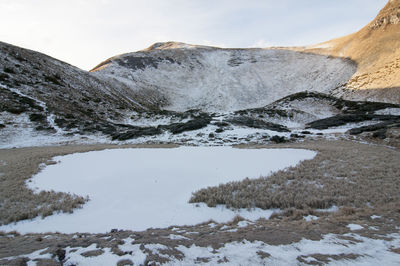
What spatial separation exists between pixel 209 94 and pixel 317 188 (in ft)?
211

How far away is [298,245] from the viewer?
427cm

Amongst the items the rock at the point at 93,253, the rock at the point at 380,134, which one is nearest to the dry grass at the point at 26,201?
the rock at the point at 93,253

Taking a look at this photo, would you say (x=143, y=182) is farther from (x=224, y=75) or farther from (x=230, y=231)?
(x=224, y=75)

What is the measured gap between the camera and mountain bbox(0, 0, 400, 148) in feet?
87.4

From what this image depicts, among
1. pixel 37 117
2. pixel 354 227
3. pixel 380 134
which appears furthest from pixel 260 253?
pixel 37 117

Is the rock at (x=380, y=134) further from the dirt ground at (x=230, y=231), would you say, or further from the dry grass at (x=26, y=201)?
the dry grass at (x=26, y=201)

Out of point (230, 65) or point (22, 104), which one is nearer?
point (22, 104)

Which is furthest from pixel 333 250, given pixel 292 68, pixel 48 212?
pixel 292 68

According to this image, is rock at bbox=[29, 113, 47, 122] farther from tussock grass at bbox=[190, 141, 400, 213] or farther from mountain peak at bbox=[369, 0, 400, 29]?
mountain peak at bbox=[369, 0, 400, 29]

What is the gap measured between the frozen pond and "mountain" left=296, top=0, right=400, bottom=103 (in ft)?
150

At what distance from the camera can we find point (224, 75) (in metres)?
81.4

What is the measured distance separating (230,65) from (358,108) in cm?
5721

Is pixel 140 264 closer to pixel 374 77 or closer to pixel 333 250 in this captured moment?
pixel 333 250

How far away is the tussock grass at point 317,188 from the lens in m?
7.20
